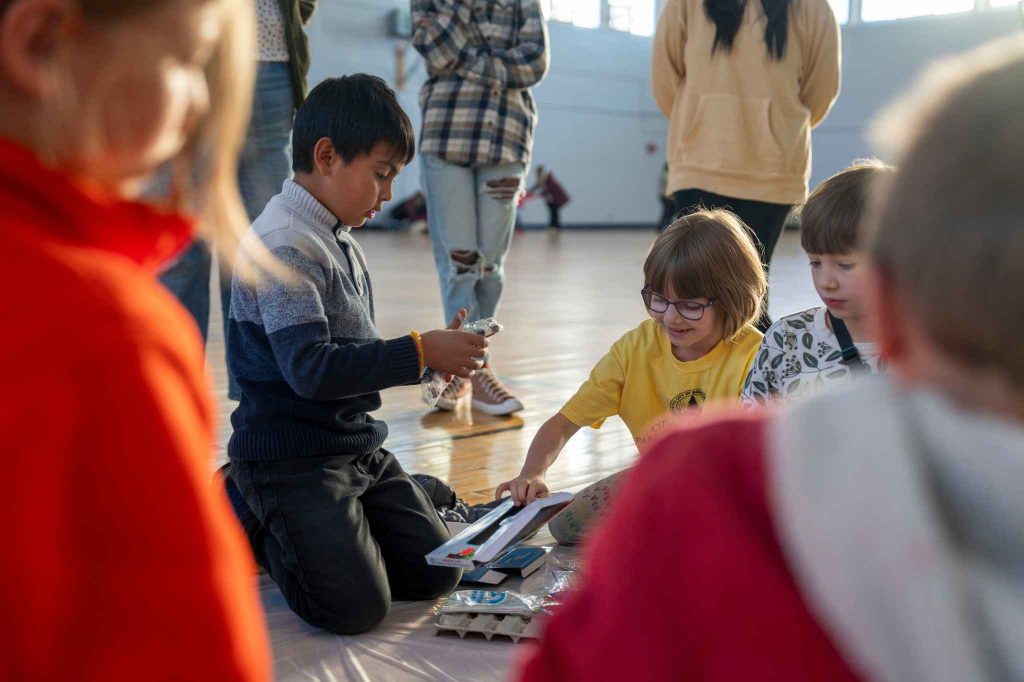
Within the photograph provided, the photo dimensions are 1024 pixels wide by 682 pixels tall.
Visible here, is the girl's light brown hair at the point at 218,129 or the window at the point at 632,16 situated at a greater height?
the girl's light brown hair at the point at 218,129

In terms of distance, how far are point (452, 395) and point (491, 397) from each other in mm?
121

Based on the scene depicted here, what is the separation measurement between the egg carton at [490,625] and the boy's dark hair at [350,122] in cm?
82

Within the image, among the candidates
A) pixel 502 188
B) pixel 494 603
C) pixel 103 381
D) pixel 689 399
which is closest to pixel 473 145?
pixel 502 188

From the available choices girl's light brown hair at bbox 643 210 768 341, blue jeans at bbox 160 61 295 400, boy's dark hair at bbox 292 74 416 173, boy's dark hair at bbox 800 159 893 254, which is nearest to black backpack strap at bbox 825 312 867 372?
boy's dark hair at bbox 800 159 893 254

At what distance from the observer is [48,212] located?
541 millimetres

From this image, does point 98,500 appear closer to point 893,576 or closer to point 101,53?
point 101,53

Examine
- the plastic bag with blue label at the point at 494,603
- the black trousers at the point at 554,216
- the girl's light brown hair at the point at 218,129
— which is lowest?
the black trousers at the point at 554,216

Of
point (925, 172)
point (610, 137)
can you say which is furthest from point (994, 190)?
point (610, 137)

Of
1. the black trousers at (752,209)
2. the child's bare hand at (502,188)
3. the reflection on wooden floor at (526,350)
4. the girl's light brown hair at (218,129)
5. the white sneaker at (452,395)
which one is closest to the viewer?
the girl's light brown hair at (218,129)

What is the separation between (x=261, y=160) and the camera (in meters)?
2.70

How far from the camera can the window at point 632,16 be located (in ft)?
60.1

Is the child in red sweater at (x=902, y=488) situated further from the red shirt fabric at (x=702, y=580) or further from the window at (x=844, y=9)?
the window at (x=844, y=9)

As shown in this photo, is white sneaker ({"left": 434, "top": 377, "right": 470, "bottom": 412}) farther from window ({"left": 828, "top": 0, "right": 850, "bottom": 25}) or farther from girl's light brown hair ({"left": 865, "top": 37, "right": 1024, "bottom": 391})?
window ({"left": 828, "top": 0, "right": 850, "bottom": 25})

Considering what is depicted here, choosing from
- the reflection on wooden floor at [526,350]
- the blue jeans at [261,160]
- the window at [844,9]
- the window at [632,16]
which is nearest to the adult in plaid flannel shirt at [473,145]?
the reflection on wooden floor at [526,350]
